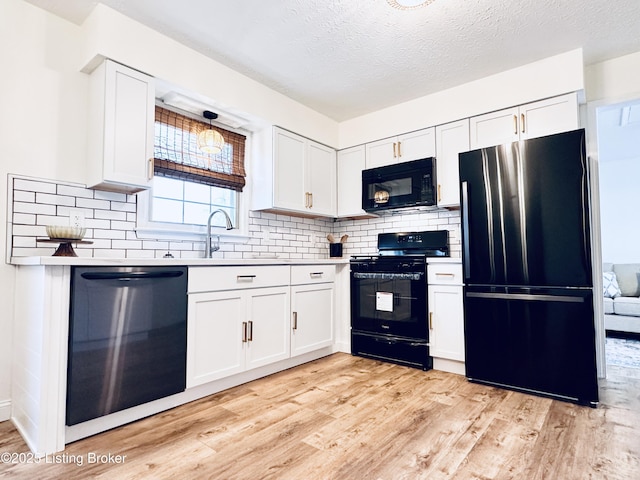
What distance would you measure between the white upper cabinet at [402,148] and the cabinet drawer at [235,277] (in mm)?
1540

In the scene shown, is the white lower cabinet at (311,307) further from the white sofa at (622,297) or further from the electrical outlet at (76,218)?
the white sofa at (622,297)

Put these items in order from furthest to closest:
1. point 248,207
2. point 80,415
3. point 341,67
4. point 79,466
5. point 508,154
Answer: point 248,207, point 341,67, point 508,154, point 80,415, point 79,466

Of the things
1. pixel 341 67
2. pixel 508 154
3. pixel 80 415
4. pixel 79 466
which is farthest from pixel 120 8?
pixel 508 154

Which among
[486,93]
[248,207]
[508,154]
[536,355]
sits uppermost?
[486,93]

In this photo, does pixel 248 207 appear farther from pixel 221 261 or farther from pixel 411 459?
pixel 411 459

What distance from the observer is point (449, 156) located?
3.23 m

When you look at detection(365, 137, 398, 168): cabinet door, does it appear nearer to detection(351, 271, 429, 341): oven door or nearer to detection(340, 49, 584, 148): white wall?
detection(340, 49, 584, 148): white wall

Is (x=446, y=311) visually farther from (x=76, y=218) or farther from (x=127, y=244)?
(x=76, y=218)

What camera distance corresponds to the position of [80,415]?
1.75 metres

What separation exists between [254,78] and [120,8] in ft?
3.56

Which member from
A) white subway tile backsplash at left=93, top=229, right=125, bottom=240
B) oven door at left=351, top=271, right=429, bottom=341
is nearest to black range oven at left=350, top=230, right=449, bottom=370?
oven door at left=351, top=271, right=429, bottom=341

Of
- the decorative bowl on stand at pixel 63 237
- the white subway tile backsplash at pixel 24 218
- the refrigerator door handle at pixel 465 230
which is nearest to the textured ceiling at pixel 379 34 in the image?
the refrigerator door handle at pixel 465 230

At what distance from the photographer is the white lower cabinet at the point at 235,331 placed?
7.45 feet

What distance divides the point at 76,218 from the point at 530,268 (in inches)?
117
